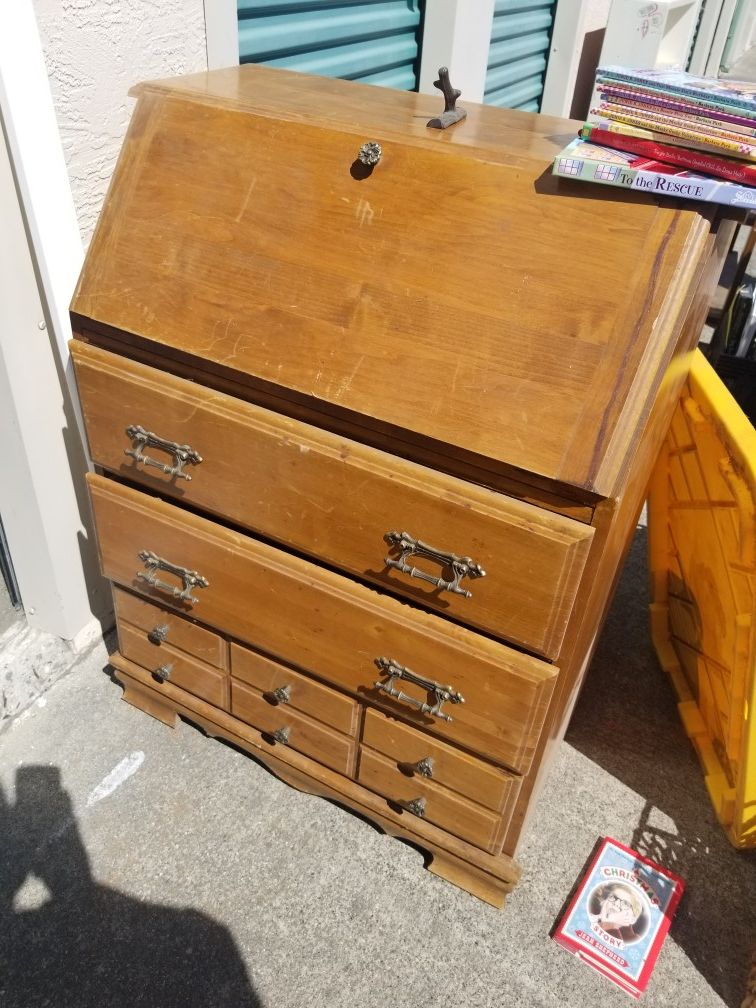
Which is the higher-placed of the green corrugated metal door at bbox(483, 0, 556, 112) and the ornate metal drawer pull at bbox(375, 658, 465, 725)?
the green corrugated metal door at bbox(483, 0, 556, 112)

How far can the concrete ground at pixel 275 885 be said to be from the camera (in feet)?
5.98

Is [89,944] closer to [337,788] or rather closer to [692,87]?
[337,788]

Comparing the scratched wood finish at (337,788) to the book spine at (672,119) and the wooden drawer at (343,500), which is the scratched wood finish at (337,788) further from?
the book spine at (672,119)

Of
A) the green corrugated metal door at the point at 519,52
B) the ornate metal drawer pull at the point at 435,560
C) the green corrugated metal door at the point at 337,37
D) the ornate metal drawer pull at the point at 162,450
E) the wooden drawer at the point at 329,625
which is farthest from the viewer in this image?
the green corrugated metal door at the point at 519,52

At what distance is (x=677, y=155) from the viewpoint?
1.40m

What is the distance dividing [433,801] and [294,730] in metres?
0.42

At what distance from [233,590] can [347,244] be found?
86cm

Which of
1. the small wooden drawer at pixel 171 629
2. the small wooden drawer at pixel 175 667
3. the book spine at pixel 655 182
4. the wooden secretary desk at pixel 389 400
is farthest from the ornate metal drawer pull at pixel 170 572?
the book spine at pixel 655 182

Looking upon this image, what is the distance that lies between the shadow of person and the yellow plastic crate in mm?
1373

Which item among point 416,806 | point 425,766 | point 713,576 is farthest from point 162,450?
point 713,576

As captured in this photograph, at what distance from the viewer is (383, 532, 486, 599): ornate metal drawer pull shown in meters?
1.47

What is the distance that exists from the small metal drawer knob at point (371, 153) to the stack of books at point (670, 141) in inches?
14.1

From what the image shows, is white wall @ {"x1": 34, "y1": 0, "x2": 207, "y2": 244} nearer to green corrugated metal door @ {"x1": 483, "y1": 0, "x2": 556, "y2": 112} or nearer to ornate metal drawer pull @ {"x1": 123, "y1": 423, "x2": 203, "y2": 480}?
ornate metal drawer pull @ {"x1": 123, "y1": 423, "x2": 203, "y2": 480}

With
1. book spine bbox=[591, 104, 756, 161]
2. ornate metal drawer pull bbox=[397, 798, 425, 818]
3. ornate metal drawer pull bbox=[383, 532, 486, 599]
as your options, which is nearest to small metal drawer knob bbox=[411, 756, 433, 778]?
ornate metal drawer pull bbox=[397, 798, 425, 818]
